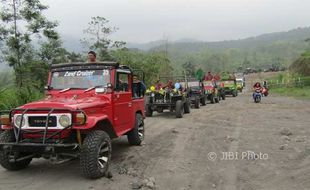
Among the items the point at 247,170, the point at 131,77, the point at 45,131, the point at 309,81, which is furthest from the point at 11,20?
the point at 309,81

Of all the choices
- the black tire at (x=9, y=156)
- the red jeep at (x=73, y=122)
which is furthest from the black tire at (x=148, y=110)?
the black tire at (x=9, y=156)

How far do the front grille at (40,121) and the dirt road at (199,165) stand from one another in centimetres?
94

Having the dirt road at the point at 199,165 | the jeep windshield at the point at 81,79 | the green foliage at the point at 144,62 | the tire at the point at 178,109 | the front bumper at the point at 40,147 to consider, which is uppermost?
the green foliage at the point at 144,62

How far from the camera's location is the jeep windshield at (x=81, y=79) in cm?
854

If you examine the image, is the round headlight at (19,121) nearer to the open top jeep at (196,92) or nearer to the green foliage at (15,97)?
the green foliage at (15,97)

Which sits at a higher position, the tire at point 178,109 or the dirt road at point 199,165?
the tire at point 178,109

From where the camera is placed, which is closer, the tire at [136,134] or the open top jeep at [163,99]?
the tire at [136,134]

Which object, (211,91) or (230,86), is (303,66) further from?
(211,91)

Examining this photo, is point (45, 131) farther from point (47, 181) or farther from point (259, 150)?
point (259, 150)

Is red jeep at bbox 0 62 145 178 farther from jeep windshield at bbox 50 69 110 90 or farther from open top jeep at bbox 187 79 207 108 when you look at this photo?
open top jeep at bbox 187 79 207 108

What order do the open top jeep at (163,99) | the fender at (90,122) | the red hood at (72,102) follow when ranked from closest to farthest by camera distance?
1. the fender at (90,122)
2. the red hood at (72,102)
3. the open top jeep at (163,99)

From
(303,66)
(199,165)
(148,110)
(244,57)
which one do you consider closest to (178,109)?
(148,110)

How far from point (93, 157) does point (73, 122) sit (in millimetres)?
670

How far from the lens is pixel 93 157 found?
269 inches
